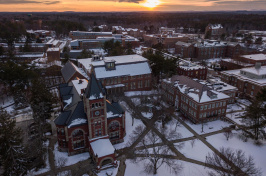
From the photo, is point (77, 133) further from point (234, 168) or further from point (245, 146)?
point (245, 146)

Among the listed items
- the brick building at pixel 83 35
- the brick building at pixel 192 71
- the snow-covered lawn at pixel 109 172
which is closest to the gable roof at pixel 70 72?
the brick building at pixel 192 71

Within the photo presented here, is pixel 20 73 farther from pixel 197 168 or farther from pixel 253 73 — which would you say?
pixel 253 73

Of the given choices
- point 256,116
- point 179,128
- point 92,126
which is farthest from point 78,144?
point 256,116

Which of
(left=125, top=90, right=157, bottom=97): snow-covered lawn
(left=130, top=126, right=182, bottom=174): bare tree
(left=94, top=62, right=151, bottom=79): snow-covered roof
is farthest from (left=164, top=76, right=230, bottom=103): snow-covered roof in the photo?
(left=94, top=62, right=151, bottom=79): snow-covered roof

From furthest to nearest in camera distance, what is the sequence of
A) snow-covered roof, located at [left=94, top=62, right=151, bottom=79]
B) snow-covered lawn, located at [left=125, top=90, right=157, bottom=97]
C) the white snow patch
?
snow-covered lawn, located at [left=125, top=90, right=157, bottom=97], snow-covered roof, located at [left=94, top=62, right=151, bottom=79], the white snow patch

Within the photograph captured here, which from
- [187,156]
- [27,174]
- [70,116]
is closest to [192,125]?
[187,156]

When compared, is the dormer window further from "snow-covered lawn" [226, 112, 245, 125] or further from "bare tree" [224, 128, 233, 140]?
"bare tree" [224, 128, 233, 140]

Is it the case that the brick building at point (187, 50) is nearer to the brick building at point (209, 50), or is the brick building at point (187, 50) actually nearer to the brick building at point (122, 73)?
the brick building at point (209, 50)
